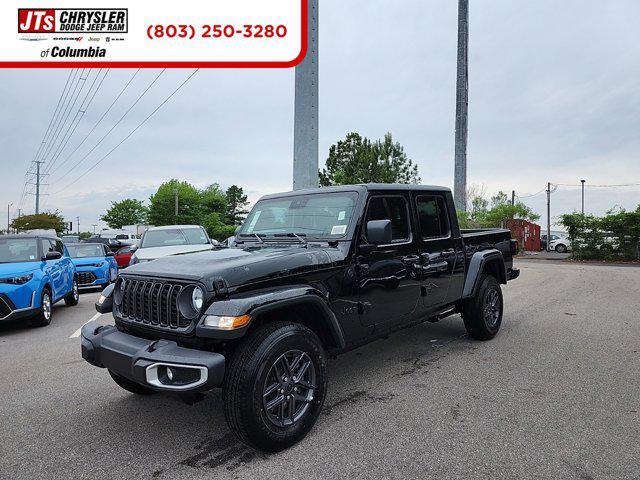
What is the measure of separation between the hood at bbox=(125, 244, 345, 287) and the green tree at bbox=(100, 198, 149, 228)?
11508 cm

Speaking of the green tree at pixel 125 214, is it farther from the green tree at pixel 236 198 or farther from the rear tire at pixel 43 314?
the rear tire at pixel 43 314

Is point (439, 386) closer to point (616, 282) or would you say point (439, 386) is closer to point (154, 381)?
point (154, 381)

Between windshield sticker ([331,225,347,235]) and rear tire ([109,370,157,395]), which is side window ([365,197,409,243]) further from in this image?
rear tire ([109,370,157,395])

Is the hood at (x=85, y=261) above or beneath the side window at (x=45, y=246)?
beneath

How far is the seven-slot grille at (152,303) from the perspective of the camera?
3.03 m

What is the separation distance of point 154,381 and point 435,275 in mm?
3019

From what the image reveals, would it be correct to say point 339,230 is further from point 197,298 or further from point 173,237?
point 173,237

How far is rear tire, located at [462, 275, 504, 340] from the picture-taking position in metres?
5.51

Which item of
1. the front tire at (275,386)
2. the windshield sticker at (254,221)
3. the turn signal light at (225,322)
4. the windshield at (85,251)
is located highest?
the windshield sticker at (254,221)

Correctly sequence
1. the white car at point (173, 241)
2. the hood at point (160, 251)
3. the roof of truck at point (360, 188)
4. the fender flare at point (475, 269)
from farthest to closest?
the white car at point (173, 241) → the hood at point (160, 251) → the fender flare at point (475, 269) → the roof of truck at point (360, 188)

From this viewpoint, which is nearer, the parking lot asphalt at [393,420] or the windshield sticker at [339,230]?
the parking lot asphalt at [393,420]

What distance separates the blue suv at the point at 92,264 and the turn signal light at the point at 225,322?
10122mm

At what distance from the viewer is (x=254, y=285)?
10.2 feet

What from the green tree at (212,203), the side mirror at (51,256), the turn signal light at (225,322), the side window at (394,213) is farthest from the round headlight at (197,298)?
the green tree at (212,203)
